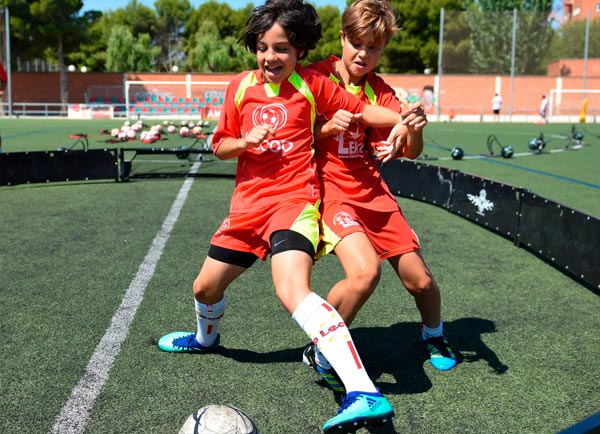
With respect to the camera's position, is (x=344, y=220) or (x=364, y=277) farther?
(x=344, y=220)

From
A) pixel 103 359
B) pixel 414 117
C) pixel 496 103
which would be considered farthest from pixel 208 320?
pixel 496 103

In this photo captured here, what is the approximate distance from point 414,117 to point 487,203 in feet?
16.3

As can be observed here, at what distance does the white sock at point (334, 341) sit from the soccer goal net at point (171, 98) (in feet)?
128

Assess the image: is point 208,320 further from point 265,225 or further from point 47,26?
point 47,26

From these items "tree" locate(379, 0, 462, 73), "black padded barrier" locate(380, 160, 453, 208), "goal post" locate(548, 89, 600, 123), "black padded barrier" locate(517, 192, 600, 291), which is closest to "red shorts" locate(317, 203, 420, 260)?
"black padded barrier" locate(517, 192, 600, 291)

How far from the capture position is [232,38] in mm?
69500

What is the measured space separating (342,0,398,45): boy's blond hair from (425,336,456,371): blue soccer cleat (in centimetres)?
185

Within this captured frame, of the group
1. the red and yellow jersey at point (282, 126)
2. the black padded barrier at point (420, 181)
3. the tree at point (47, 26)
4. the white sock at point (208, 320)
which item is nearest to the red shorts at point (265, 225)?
the red and yellow jersey at point (282, 126)

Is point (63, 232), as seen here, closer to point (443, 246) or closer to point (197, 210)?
point (197, 210)

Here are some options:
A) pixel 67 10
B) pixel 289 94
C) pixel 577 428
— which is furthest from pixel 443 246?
pixel 67 10

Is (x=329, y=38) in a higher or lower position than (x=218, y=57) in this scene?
higher

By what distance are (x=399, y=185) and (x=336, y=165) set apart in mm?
7170

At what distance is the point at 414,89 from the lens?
159ft

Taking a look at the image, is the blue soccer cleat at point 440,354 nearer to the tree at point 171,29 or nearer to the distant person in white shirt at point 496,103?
the distant person in white shirt at point 496,103
